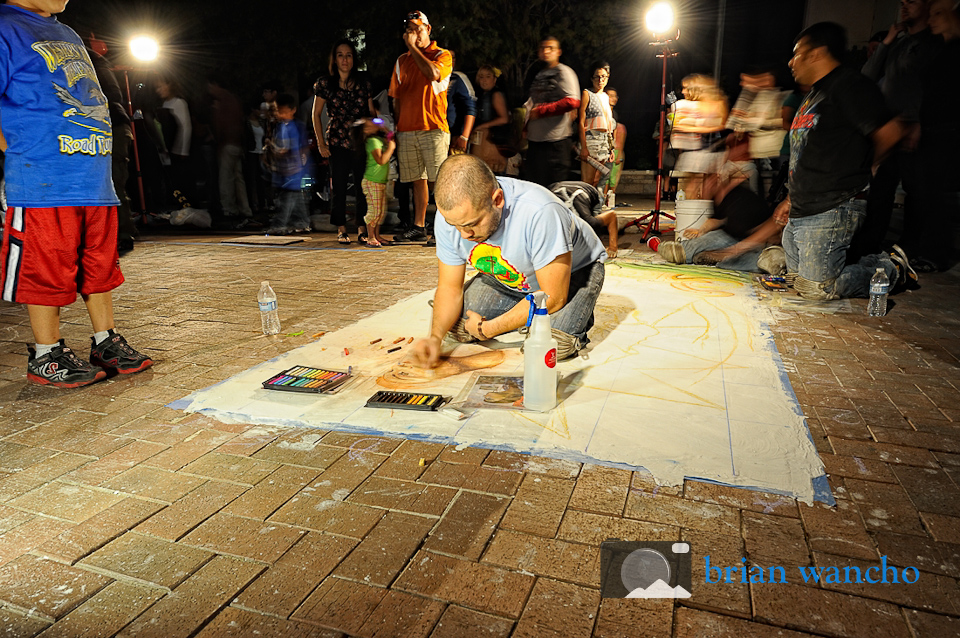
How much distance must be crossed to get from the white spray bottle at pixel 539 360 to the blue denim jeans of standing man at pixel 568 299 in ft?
2.30

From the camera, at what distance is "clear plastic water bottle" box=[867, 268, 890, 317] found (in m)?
3.78

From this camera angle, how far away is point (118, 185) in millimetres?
6168

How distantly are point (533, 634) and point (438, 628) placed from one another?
0.72ft

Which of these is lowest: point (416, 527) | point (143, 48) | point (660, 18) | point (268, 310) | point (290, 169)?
point (416, 527)

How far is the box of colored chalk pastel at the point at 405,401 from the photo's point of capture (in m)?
2.46

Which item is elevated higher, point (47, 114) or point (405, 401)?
point (47, 114)

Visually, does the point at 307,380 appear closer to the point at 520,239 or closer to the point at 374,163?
the point at 520,239

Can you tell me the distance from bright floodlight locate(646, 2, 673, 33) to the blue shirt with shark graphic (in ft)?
21.1

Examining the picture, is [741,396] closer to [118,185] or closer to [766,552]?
[766,552]

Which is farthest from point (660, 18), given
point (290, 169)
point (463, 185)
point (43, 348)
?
point (43, 348)

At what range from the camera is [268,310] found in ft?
11.8

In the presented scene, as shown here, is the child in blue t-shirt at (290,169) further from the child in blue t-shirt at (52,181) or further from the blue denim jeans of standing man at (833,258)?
the blue denim jeans of standing man at (833,258)

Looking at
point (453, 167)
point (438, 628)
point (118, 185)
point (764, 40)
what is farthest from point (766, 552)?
point (764, 40)

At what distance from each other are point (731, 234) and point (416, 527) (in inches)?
211
